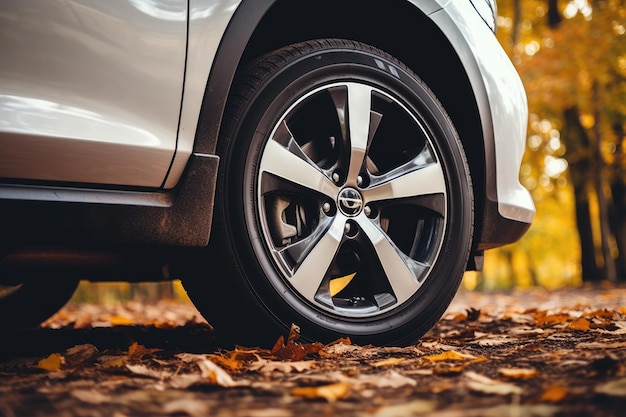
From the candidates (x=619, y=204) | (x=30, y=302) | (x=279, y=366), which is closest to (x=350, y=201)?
(x=279, y=366)

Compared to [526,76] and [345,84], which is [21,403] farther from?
[526,76]

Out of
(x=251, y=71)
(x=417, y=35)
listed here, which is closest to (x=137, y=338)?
(x=251, y=71)

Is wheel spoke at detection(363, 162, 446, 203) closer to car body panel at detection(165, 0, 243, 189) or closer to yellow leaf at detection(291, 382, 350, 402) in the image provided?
car body panel at detection(165, 0, 243, 189)

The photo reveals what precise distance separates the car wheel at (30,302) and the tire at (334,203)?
5.52 feet

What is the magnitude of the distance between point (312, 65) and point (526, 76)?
26.2 feet

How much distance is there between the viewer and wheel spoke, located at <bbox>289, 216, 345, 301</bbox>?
2209 mm

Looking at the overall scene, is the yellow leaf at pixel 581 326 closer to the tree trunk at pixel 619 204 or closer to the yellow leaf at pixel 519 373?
the yellow leaf at pixel 519 373

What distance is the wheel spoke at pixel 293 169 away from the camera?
87.4 inches

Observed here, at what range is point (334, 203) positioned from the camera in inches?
90.8

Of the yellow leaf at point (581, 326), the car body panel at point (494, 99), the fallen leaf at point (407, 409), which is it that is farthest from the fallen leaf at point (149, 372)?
the yellow leaf at point (581, 326)

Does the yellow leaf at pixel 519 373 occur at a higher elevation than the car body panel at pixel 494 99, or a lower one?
lower

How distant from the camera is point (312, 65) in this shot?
91.7 inches

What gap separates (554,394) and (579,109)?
11091 mm

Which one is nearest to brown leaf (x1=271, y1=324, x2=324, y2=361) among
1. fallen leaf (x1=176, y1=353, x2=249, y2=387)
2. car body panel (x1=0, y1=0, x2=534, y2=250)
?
fallen leaf (x1=176, y1=353, x2=249, y2=387)
